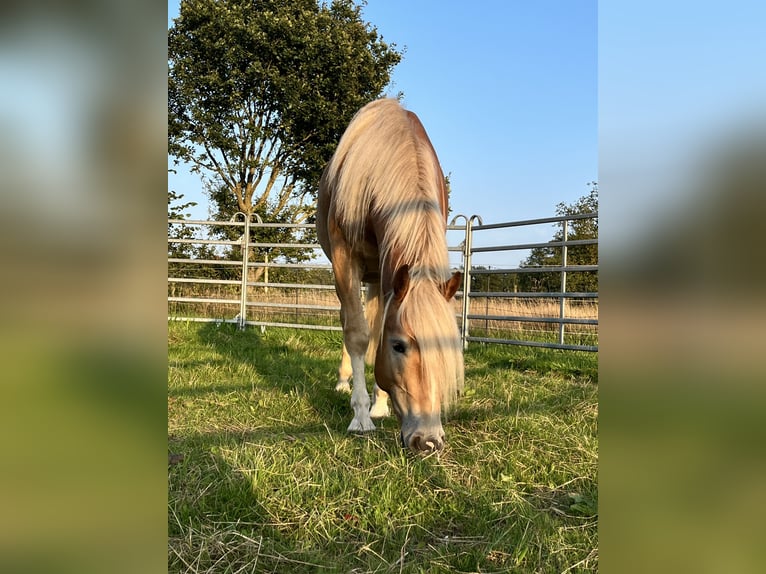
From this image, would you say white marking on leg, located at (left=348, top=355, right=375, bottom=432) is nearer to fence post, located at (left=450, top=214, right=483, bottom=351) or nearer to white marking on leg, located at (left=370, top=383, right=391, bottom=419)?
white marking on leg, located at (left=370, top=383, right=391, bottom=419)

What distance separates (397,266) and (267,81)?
42.1 feet

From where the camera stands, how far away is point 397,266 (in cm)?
248

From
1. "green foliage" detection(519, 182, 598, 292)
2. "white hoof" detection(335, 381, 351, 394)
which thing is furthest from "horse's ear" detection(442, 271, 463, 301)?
"green foliage" detection(519, 182, 598, 292)

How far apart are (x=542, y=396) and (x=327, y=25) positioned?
13.4m

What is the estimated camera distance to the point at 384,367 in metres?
2.34

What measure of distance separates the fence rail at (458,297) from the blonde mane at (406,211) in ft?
8.41

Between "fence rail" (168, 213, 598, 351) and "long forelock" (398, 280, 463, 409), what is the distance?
125 inches

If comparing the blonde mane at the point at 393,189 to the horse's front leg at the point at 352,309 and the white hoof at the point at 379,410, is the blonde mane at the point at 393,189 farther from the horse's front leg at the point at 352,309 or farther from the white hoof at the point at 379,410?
the white hoof at the point at 379,410

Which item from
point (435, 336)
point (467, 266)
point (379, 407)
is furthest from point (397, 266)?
point (467, 266)
